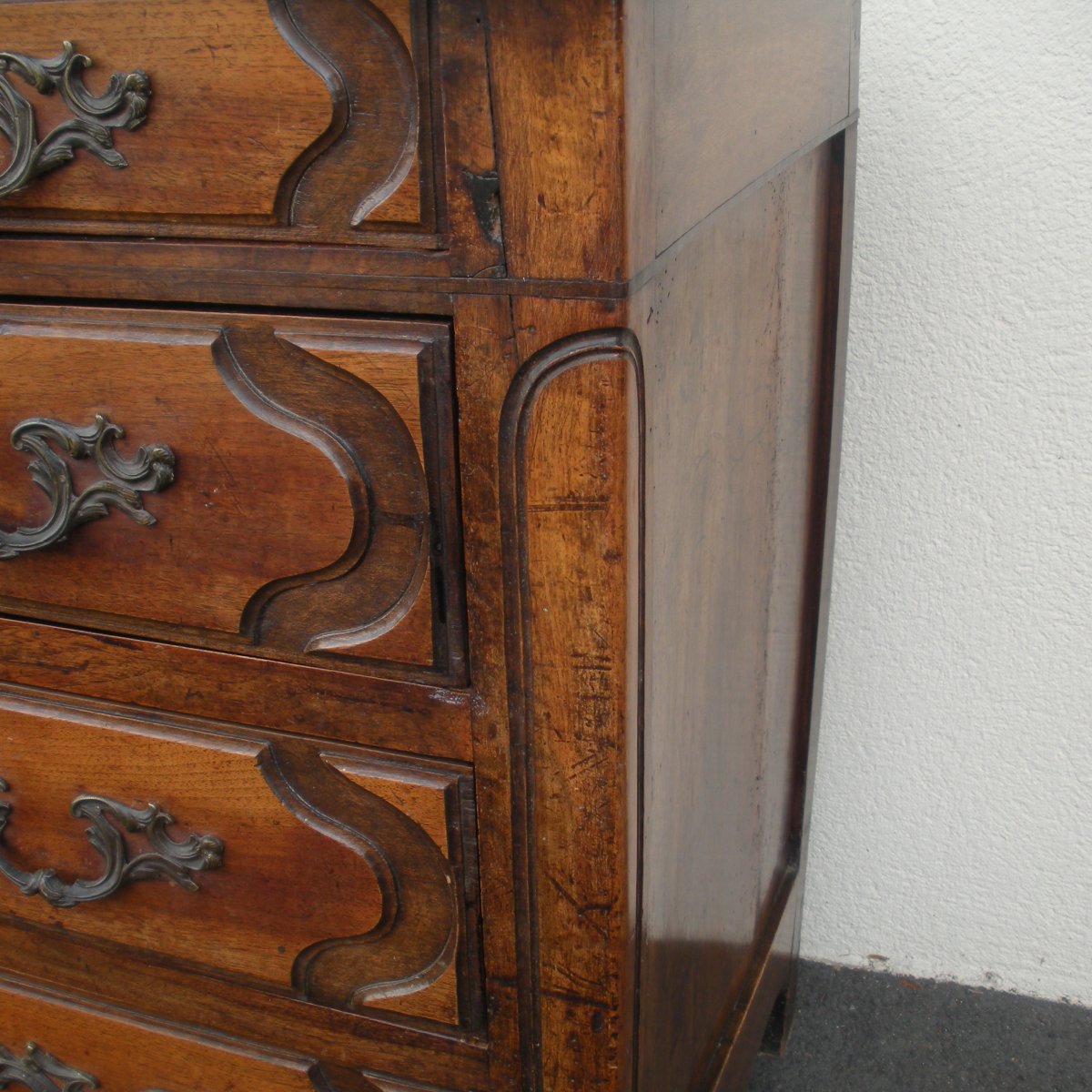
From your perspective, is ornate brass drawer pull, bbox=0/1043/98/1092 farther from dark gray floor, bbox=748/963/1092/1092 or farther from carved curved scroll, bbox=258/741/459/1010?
dark gray floor, bbox=748/963/1092/1092

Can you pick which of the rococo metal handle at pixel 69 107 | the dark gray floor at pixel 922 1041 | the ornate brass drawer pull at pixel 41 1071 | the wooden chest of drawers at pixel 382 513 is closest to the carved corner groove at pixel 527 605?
the wooden chest of drawers at pixel 382 513

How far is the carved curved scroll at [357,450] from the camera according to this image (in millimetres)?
602

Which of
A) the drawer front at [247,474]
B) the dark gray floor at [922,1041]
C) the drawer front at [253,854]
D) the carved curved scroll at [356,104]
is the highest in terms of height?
the carved curved scroll at [356,104]

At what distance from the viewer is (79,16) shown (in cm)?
58

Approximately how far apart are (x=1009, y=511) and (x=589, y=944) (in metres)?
0.66

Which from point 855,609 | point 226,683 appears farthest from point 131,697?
point 855,609

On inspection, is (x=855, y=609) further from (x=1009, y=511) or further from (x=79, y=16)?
(x=79, y=16)

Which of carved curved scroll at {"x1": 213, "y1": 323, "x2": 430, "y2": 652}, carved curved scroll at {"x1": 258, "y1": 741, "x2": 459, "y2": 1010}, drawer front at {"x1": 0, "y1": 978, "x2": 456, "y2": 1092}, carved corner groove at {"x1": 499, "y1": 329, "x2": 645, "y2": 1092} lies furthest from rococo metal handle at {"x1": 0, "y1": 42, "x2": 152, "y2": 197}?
drawer front at {"x1": 0, "y1": 978, "x2": 456, "y2": 1092}

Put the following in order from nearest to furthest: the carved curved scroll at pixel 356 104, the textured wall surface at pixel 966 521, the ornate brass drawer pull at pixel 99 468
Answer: the carved curved scroll at pixel 356 104 → the ornate brass drawer pull at pixel 99 468 → the textured wall surface at pixel 966 521

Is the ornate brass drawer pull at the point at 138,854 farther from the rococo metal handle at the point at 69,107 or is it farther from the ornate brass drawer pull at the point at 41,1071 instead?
the rococo metal handle at the point at 69,107

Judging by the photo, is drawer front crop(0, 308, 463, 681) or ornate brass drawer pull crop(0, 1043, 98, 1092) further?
ornate brass drawer pull crop(0, 1043, 98, 1092)

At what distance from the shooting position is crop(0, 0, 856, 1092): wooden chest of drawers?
0.55m

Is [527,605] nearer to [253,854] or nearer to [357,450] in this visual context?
[357,450]

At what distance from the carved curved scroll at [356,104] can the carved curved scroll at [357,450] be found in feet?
0.26
